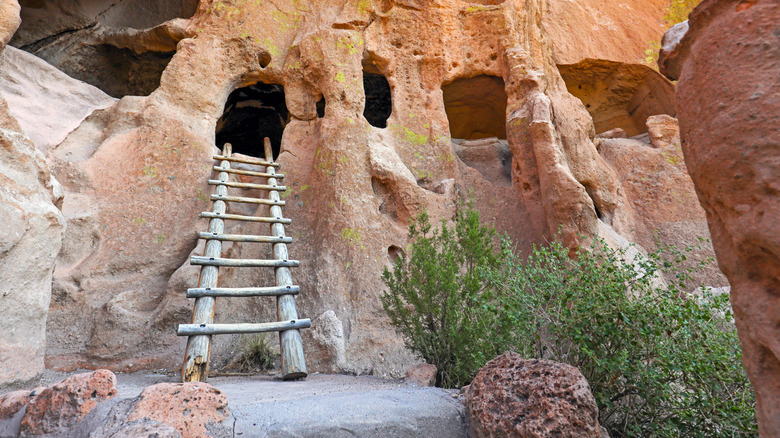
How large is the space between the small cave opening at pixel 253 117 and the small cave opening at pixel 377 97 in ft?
4.22

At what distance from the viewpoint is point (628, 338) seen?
2.23 m

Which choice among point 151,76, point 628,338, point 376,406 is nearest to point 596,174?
point 628,338

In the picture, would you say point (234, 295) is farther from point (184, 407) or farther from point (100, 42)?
point (100, 42)

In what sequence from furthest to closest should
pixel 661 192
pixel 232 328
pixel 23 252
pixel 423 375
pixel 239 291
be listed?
pixel 661 192
pixel 239 291
pixel 232 328
pixel 423 375
pixel 23 252

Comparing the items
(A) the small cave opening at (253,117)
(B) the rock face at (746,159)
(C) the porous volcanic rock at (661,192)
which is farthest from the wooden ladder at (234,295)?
(C) the porous volcanic rock at (661,192)

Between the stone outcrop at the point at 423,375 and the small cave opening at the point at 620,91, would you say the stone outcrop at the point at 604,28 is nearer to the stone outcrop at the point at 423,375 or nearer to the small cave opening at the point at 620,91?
the small cave opening at the point at 620,91

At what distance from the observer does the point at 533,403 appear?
6.09 feet

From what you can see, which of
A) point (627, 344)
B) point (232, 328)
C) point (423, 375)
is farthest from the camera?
point (232, 328)

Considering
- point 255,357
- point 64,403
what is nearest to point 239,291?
point 255,357

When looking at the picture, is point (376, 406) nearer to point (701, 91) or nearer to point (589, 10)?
point (701, 91)

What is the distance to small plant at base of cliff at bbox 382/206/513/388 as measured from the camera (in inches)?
111

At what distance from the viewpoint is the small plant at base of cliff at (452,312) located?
9.24ft

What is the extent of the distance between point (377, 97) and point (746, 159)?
705 centimetres

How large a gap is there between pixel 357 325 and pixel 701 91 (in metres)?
3.09
